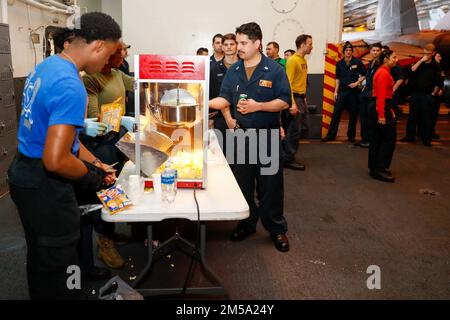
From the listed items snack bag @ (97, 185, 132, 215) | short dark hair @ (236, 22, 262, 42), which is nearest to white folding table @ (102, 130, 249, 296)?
snack bag @ (97, 185, 132, 215)

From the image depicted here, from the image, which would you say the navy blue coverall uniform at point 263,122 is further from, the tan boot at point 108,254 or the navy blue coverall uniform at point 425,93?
the navy blue coverall uniform at point 425,93

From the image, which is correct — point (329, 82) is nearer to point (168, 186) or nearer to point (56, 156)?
point (168, 186)

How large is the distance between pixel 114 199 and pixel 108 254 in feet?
3.43

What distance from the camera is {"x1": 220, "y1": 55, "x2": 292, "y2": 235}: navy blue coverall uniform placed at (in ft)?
9.05

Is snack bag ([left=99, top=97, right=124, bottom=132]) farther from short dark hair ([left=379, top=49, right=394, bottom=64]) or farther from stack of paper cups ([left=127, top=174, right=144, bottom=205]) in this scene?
short dark hair ([left=379, top=49, right=394, bottom=64])

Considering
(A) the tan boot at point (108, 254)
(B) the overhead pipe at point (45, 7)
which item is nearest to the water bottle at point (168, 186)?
(A) the tan boot at point (108, 254)

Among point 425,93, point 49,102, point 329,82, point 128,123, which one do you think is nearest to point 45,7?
point 128,123

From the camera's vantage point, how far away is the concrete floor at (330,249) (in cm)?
249

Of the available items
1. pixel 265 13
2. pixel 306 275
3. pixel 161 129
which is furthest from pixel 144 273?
pixel 265 13

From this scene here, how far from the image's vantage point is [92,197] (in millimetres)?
2096

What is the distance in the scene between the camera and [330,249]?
3023 mm

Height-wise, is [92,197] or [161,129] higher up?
[161,129]

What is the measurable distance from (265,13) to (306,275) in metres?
4.95

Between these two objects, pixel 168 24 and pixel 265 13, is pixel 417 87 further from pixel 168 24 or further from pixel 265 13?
pixel 168 24
